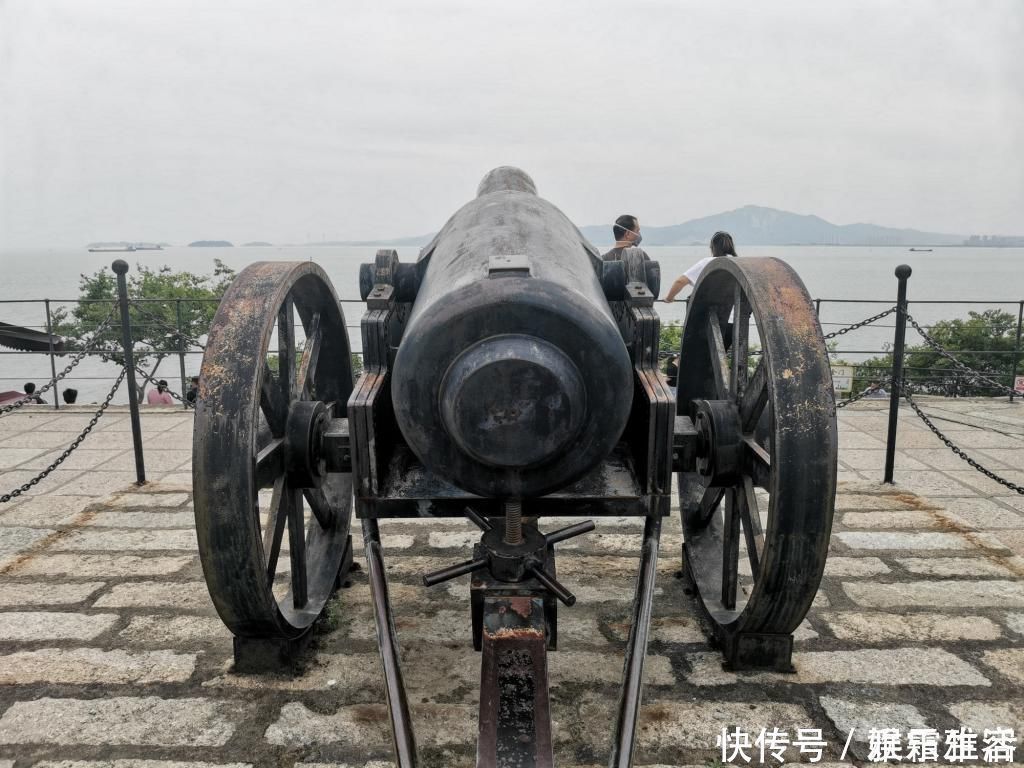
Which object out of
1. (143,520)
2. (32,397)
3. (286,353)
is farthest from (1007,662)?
(32,397)

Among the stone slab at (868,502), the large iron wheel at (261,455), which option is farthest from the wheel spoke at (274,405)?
the stone slab at (868,502)

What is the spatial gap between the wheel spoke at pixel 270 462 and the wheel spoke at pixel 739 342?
69.4 inches

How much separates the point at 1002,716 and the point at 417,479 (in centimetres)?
206

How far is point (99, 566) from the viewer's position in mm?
3979

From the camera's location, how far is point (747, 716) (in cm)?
267

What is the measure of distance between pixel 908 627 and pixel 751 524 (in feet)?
3.17

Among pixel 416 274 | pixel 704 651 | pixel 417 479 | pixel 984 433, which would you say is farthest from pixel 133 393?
pixel 984 433

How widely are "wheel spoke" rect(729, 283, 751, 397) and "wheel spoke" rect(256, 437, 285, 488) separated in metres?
1.76

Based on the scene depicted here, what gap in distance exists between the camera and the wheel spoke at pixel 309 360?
10.8 feet

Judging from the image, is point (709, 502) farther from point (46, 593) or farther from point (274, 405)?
point (46, 593)

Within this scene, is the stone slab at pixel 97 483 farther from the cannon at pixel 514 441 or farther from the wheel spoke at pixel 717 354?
the wheel spoke at pixel 717 354

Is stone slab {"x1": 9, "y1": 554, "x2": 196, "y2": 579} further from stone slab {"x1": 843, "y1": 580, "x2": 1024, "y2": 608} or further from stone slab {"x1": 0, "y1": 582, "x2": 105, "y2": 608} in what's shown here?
stone slab {"x1": 843, "y1": 580, "x2": 1024, "y2": 608}

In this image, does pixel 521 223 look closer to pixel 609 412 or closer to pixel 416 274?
pixel 416 274

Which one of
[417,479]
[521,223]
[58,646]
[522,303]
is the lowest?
[58,646]
